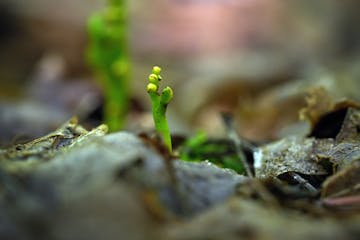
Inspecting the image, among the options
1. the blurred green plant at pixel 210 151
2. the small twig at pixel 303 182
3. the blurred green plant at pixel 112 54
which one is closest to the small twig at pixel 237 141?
the blurred green plant at pixel 210 151

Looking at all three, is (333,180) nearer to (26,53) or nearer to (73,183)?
(73,183)

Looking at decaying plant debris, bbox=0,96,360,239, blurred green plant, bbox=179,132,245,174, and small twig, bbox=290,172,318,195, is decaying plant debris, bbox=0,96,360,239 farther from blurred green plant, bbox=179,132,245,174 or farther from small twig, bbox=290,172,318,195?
blurred green plant, bbox=179,132,245,174

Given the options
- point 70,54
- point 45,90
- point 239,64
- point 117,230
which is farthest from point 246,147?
→ point 70,54

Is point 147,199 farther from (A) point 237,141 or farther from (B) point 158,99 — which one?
(A) point 237,141

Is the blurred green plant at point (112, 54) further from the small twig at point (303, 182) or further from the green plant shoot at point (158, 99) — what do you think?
the small twig at point (303, 182)

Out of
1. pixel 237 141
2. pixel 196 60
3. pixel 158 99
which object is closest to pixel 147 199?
pixel 158 99

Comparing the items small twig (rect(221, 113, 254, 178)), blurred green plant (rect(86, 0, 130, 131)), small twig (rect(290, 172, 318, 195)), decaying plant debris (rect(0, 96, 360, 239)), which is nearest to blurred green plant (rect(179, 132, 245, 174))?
small twig (rect(221, 113, 254, 178))
